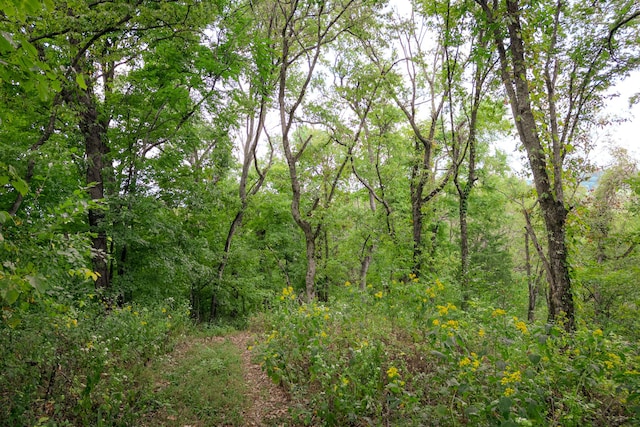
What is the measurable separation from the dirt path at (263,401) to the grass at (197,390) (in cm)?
13

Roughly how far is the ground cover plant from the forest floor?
0.47m

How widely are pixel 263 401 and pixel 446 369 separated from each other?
9.00 ft

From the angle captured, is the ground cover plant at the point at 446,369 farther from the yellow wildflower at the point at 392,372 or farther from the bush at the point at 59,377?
the bush at the point at 59,377

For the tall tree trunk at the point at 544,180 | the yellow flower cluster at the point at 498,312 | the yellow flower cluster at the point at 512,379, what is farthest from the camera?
the tall tree trunk at the point at 544,180

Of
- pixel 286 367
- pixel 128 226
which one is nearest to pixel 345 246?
pixel 128 226

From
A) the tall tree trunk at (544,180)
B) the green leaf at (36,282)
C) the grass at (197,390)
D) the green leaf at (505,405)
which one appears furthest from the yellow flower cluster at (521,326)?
the green leaf at (36,282)

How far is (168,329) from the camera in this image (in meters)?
7.35

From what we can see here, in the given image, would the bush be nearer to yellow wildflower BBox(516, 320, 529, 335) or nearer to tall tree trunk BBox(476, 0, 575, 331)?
yellow wildflower BBox(516, 320, 529, 335)

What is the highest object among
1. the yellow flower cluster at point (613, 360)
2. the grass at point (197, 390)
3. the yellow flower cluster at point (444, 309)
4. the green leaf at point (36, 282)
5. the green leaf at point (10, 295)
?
the green leaf at point (36, 282)

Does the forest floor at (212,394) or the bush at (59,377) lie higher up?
the bush at (59,377)

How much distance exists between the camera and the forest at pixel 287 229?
3.36m

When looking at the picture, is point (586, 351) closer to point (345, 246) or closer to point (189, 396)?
point (189, 396)

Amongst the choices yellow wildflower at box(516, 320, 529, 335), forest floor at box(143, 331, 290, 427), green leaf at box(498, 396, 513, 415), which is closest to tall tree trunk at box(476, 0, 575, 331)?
yellow wildflower at box(516, 320, 529, 335)

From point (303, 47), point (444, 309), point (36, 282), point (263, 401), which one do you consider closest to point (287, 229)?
point (303, 47)
